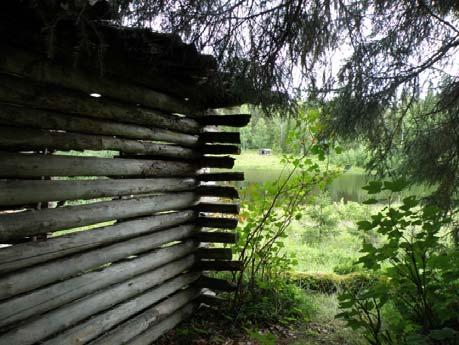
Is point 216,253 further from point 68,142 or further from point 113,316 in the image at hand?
point 68,142

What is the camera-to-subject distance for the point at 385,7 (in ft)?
12.4

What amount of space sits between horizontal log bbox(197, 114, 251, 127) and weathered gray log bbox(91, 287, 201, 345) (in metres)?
2.26

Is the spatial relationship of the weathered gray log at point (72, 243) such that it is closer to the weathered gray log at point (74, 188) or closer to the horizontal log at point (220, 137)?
the weathered gray log at point (74, 188)

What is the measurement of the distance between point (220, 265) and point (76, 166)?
9.14ft

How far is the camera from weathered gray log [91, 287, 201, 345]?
3.74m

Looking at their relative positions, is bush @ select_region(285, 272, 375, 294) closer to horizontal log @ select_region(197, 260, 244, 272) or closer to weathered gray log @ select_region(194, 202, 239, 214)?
horizontal log @ select_region(197, 260, 244, 272)

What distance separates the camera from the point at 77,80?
321 centimetres

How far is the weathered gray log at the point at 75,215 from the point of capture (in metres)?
2.70

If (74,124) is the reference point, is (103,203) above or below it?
below

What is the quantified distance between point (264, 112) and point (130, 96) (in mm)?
1359

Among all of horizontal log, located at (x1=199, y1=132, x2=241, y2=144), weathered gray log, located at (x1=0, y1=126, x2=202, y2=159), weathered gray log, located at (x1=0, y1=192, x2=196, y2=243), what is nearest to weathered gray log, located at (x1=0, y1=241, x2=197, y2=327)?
weathered gray log, located at (x1=0, y1=192, x2=196, y2=243)

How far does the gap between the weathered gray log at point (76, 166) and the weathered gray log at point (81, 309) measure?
1083 millimetres

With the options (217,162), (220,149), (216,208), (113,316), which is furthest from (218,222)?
(113,316)

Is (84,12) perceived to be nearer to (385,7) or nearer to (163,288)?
(385,7)
